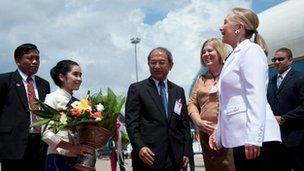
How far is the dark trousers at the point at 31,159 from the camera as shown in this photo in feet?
15.8

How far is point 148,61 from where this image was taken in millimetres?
4762

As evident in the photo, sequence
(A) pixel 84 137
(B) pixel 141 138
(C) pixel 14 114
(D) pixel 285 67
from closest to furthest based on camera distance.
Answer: (A) pixel 84 137, (B) pixel 141 138, (C) pixel 14 114, (D) pixel 285 67

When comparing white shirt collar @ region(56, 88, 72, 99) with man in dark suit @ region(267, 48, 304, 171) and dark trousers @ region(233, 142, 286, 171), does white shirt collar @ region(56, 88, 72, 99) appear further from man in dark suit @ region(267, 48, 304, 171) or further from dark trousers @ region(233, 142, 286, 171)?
man in dark suit @ region(267, 48, 304, 171)

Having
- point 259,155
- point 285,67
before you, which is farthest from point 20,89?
point 285,67

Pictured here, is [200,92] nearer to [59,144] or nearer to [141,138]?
[141,138]

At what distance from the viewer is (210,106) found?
15.6ft

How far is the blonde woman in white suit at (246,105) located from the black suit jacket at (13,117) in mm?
A: 2064

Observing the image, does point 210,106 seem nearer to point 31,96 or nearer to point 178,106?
point 178,106

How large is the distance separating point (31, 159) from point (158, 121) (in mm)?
1298

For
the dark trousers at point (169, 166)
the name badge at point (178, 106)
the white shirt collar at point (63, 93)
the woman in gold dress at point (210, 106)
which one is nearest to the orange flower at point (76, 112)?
the white shirt collar at point (63, 93)

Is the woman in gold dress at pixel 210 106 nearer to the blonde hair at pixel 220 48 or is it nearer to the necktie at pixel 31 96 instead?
the blonde hair at pixel 220 48

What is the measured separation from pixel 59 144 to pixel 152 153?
A: 2.65ft

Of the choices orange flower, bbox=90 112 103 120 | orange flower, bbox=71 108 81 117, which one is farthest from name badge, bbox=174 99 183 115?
orange flower, bbox=71 108 81 117

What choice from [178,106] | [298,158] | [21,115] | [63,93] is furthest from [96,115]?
[298,158]
